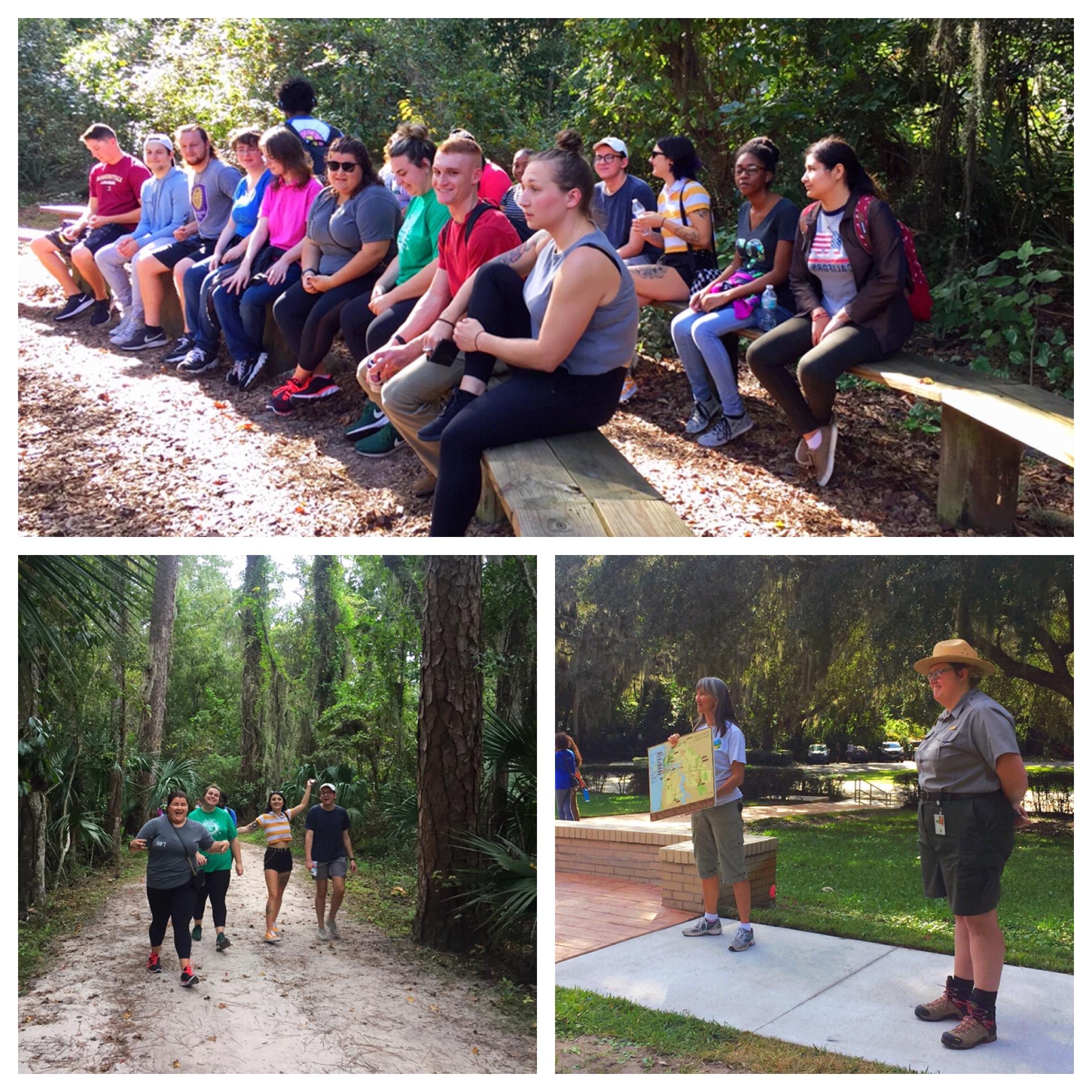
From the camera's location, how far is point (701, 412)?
4.94 metres

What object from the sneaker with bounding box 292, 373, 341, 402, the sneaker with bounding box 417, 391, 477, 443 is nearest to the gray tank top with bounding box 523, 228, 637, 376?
the sneaker with bounding box 417, 391, 477, 443

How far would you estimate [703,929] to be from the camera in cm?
345

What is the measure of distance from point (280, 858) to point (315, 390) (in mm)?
2462

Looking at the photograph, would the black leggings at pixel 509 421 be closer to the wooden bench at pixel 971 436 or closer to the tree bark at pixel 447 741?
the tree bark at pixel 447 741

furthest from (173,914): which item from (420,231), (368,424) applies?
(420,231)

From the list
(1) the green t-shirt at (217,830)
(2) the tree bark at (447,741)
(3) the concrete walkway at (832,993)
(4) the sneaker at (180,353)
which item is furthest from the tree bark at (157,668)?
(4) the sneaker at (180,353)

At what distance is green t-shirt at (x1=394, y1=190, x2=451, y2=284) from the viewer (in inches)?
177

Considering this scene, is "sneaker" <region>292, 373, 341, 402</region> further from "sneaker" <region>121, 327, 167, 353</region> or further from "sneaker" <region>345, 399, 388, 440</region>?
"sneaker" <region>121, 327, 167, 353</region>

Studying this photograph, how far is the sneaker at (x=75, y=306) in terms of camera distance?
282 inches

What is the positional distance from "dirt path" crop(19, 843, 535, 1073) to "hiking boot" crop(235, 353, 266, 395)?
283 cm

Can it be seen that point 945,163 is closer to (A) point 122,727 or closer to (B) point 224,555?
(B) point 224,555

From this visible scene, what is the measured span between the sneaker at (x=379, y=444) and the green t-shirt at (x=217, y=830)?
5.63ft

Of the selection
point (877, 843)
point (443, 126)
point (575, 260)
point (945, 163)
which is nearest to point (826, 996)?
point (877, 843)

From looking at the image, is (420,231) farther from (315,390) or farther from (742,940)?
(742,940)
